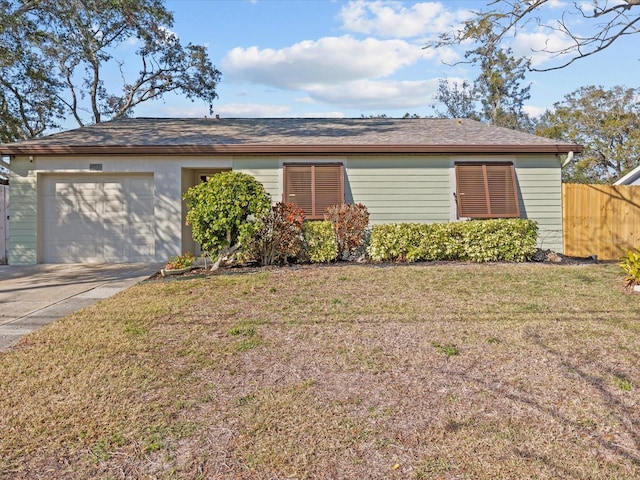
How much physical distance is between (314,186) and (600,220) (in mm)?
6970

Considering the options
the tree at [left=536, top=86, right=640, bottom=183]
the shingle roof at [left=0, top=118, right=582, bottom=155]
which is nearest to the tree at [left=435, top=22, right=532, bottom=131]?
the tree at [left=536, top=86, right=640, bottom=183]

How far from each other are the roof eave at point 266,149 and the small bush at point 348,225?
1886 mm

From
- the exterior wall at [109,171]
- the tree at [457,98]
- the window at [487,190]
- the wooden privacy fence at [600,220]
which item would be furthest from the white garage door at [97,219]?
the tree at [457,98]

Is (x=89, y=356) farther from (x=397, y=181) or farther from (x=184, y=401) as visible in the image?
(x=397, y=181)

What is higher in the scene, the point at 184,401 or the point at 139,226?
the point at 139,226

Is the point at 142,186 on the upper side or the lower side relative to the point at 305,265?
upper

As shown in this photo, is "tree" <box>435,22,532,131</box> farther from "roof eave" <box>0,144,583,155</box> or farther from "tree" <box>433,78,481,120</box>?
"roof eave" <box>0,144,583,155</box>

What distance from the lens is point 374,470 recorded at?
243 cm

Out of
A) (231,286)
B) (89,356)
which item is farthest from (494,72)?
(89,356)

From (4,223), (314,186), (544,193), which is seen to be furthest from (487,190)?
(4,223)

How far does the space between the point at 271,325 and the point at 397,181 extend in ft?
21.4

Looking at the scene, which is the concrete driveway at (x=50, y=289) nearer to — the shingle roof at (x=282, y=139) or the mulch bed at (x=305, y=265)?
the mulch bed at (x=305, y=265)

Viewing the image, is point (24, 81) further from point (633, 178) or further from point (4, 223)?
point (633, 178)

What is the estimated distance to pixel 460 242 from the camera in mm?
9016
